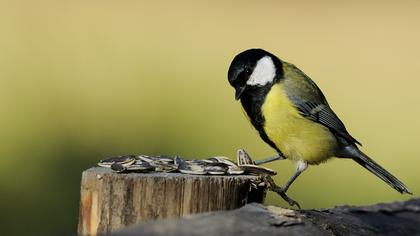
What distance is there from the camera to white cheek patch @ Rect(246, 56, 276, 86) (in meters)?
2.97

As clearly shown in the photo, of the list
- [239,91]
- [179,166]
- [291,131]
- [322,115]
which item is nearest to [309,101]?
[322,115]

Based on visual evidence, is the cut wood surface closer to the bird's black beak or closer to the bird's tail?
the bird's black beak

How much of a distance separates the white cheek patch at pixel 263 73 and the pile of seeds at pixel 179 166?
2.90ft

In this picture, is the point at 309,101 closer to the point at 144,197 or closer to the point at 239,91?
the point at 239,91

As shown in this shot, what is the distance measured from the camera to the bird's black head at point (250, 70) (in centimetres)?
293

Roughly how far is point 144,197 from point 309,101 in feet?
5.01

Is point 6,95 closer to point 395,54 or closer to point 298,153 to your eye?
point 298,153

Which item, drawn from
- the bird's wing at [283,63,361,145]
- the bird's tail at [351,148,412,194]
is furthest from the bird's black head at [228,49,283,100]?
the bird's tail at [351,148,412,194]

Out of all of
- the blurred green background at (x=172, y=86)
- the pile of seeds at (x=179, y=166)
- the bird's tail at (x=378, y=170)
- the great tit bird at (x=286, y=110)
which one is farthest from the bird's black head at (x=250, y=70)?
the blurred green background at (x=172, y=86)

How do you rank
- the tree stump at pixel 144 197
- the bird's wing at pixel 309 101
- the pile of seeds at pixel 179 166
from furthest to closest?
the bird's wing at pixel 309 101 → the pile of seeds at pixel 179 166 → the tree stump at pixel 144 197

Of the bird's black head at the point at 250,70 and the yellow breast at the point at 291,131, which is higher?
the bird's black head at the point at 250,70

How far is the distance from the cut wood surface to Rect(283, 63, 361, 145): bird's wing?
3.18 feet

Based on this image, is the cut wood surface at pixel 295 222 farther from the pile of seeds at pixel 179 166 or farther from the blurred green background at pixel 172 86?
the blurred green background at pixel 172 86

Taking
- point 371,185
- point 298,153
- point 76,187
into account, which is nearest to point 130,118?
point 76,187
